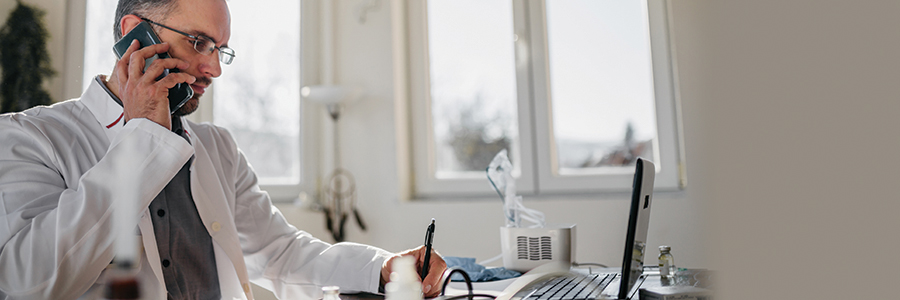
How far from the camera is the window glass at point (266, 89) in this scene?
2459mm

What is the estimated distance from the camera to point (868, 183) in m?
0.14

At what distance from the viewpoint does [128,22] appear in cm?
106

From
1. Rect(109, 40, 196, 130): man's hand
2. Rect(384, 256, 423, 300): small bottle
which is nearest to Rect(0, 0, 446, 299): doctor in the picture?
Rect(109, 40, 196, 130): man's hand

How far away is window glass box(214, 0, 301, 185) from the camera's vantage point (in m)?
2.46

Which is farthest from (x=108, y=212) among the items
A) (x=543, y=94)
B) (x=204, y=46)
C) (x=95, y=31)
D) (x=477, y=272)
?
(x=543, y=94)

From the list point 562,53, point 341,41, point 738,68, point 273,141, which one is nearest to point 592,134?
point 562,53

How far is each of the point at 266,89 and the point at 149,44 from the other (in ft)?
5.09

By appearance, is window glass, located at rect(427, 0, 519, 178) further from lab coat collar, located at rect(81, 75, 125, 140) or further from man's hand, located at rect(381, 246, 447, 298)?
lab coat collar, located at rect(81, 75, 125, 140)

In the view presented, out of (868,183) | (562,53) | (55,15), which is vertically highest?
(55,15)

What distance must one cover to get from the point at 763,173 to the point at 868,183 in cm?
3

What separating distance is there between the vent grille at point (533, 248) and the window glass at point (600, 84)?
0.88 meters

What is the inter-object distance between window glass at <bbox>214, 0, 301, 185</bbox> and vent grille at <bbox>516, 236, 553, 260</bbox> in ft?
5.03

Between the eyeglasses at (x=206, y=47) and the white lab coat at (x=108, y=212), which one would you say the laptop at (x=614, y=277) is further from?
the eyeglasses at (x=206, y=47)

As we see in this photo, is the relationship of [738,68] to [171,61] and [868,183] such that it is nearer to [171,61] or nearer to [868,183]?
[868,183]
